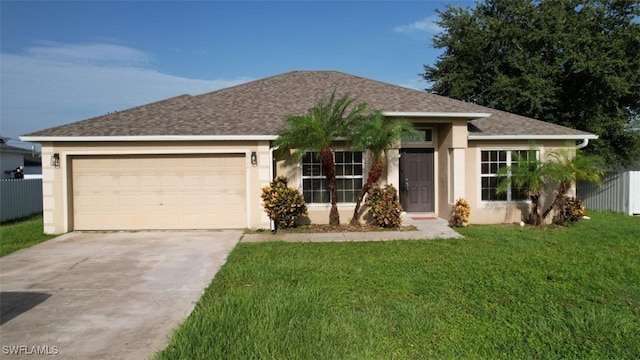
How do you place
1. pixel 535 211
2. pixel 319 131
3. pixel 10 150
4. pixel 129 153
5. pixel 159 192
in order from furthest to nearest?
pixel 10 150 → pixel 535 211 → pixel 159 192 → pixel 129 153 → pixel 319 131

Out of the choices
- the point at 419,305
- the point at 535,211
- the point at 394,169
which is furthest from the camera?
the point at 535,211

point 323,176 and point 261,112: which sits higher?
point 261,112

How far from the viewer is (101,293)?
19.5ft

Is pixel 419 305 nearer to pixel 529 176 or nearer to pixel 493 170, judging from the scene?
pixel 529 176

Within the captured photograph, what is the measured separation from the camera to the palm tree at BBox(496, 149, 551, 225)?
11047 mm

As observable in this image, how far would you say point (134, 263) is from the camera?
7715 millimetres

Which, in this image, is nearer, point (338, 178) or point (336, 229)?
point (336, 229)

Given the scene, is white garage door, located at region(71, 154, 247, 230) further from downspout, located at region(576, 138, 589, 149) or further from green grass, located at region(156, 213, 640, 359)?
downspout, located at region(576, 138, 589, 149)

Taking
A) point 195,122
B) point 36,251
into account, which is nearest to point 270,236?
point 195,122

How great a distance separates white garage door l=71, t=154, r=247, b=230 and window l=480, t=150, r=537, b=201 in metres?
7.10

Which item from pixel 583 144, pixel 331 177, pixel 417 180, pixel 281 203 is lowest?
pixel 281 203

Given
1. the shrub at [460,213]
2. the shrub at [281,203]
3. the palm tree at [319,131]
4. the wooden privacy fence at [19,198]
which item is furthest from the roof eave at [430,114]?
the wooden privacy fence at [19,198]

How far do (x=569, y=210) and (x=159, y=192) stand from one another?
11.5 metres

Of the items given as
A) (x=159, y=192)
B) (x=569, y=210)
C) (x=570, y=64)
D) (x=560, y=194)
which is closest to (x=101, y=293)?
(x=159, y=192)
